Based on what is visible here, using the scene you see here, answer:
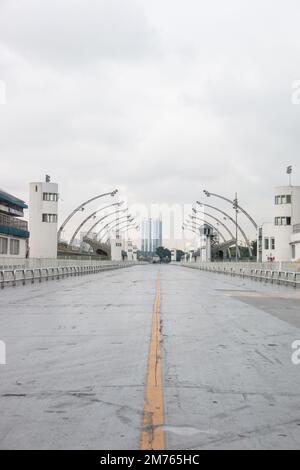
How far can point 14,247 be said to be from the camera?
3260 inches

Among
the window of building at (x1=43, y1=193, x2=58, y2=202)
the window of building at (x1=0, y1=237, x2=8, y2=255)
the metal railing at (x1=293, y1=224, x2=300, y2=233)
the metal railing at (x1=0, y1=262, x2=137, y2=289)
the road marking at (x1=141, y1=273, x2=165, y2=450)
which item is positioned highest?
the window of building at (x1=43, y1=193, x2=58, y2=202)

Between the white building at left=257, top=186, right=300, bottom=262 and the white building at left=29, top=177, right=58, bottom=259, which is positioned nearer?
the white building at left=29, top=177, right=58, bottom=259

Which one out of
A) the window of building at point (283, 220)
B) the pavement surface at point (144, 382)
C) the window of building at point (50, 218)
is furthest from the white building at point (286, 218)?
the pavement surface at point (144, 382)

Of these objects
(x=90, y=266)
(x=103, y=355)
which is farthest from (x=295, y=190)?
(x=103, y=355)

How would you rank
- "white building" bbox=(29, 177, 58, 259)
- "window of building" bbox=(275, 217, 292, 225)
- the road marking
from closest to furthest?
1. the road marking
2. "white building" bbox=(29, 177, 58, 259)
3. "window of building" bbox=(275, 217, 292, 225)

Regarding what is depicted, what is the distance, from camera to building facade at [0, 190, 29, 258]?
252 ft

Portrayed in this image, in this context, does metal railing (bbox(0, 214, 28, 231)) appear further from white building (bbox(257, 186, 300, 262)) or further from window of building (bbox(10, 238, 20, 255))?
white building (bbox(257, 186, 300, 262))

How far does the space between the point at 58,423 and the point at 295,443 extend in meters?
2.32

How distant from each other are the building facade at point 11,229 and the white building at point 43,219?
3.44m

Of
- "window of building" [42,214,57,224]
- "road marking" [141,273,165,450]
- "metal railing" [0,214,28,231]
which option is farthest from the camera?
"metal railing" [0,214,28,231]

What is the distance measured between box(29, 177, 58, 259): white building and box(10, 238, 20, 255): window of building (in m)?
4.52

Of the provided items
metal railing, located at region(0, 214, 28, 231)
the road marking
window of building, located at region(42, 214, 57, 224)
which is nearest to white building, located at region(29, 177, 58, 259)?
window of building, located at region(42, 214, 57, 224)

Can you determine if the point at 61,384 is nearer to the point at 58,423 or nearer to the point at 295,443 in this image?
the point at 58,423

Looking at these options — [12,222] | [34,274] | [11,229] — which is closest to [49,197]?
[11,229]
